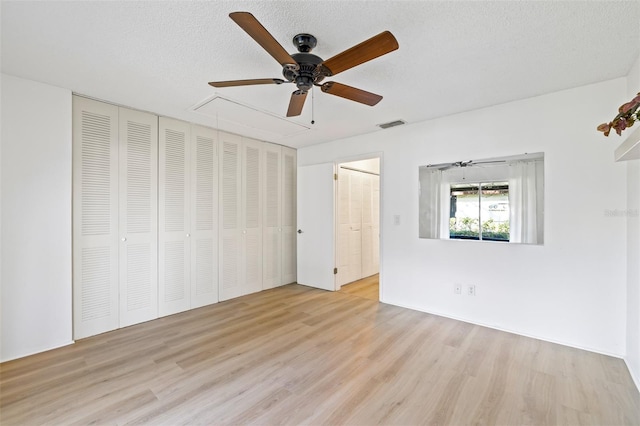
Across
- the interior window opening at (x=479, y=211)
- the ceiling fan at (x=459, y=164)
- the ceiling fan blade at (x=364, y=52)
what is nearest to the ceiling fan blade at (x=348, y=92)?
the ceiling fan blade at (x=364, y=52)

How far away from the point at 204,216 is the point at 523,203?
3742 millimetres

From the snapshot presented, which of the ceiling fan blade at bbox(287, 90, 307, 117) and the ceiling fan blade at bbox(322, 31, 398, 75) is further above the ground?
the ceiling fan blade at bbox(322, 31, 398, 75)

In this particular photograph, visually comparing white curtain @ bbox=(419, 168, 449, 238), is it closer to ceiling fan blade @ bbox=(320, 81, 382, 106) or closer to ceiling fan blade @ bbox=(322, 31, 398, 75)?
ceiling fan blade @ bbox=(320, 81, 382, 106)

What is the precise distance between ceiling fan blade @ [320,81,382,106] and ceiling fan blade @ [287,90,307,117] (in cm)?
18

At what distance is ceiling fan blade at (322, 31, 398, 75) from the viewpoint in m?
1.43

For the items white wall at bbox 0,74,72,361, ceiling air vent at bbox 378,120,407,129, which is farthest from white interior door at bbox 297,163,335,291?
white wall at bbox 0,74,72,361

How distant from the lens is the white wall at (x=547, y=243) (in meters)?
2.42

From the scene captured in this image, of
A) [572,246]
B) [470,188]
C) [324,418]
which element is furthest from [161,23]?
[572,246]

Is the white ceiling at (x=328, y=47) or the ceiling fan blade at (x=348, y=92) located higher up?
the white ceiling at (x=328, y=47)

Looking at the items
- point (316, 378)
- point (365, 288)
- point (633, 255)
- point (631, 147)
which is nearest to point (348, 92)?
point (631, 147)

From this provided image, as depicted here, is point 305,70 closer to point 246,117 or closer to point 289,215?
point 246,117

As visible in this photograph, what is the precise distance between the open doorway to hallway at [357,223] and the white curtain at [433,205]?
52.1 inches

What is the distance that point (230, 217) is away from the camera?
407cm

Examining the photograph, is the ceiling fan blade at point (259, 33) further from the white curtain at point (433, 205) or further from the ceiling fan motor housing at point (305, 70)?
the white curtain at point (433, 205)
